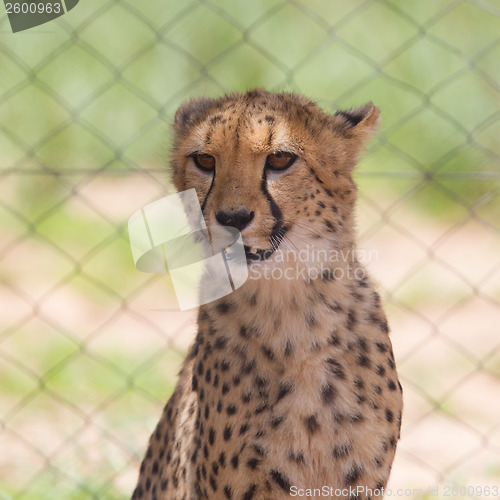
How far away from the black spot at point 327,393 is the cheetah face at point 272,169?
249 mm

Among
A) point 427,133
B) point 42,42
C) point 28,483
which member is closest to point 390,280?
point 427,133

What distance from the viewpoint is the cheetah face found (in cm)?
134

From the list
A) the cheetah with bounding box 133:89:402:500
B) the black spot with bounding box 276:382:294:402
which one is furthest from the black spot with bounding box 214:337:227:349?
the black spot with bounding box 276:382:294:402

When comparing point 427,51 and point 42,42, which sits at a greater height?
point 427,51

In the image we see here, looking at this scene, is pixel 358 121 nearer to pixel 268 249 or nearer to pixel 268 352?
pixel 268 249

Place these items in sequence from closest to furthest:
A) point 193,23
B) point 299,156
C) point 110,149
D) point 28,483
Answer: point 299,156
point 28,483
point 110,149
point 193,23

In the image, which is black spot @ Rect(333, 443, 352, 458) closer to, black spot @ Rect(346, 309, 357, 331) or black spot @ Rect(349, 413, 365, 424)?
black spot @ Rect(349, 413, 365, 424)

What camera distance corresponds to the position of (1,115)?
122 inches

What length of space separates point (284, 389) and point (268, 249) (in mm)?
255

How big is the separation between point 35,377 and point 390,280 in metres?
1.19

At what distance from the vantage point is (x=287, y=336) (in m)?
1.47

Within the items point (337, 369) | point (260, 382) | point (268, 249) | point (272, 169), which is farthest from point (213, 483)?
point (272, 169)

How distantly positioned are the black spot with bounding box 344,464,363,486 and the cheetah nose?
18.6 inches

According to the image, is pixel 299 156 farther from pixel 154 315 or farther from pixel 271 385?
pixel 154 315
